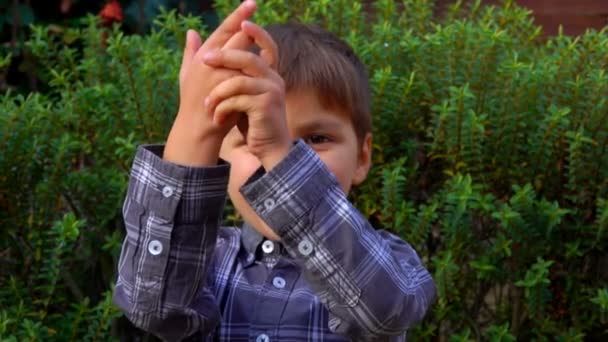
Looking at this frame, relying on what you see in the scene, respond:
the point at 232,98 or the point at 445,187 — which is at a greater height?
the point at 232,98

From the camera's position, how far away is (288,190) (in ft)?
5.70

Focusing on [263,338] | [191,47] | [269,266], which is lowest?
[263,338]

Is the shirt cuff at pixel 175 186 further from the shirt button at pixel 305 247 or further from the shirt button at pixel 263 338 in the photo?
the shirt button at pixel 263 338

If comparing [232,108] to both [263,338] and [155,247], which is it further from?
[263,338]

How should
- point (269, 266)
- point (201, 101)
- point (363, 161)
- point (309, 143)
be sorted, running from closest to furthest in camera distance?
point (201, 101) → point (309, 143) → point (269, 266) → point (363, 161)

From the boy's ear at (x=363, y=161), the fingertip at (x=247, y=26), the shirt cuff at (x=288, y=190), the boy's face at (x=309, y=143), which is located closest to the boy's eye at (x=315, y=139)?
the boy's face at (x=309, y=143)

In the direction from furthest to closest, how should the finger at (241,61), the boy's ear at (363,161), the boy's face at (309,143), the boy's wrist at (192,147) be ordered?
1. the boy's ear at (363,161)
2. the boy's face at (309,143)
3. the boy's wrist at (192,147)
4. the finger at (241,61)

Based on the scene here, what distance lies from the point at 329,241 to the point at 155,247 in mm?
335

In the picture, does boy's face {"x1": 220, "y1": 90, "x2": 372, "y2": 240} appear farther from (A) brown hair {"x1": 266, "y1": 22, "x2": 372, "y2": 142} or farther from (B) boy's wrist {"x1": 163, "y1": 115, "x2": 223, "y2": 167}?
(B) boy's wrist {"x1": 163, "y1": 115, "x2": 223, "y2": 167}

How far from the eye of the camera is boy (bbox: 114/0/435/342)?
68.4 inches

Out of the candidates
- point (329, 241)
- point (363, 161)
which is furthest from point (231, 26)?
point (363, 161)

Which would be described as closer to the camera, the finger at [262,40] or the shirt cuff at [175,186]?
the finger at [262,40]

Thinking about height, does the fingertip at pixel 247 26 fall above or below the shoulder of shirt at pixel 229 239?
above

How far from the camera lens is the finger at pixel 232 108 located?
169 cm
